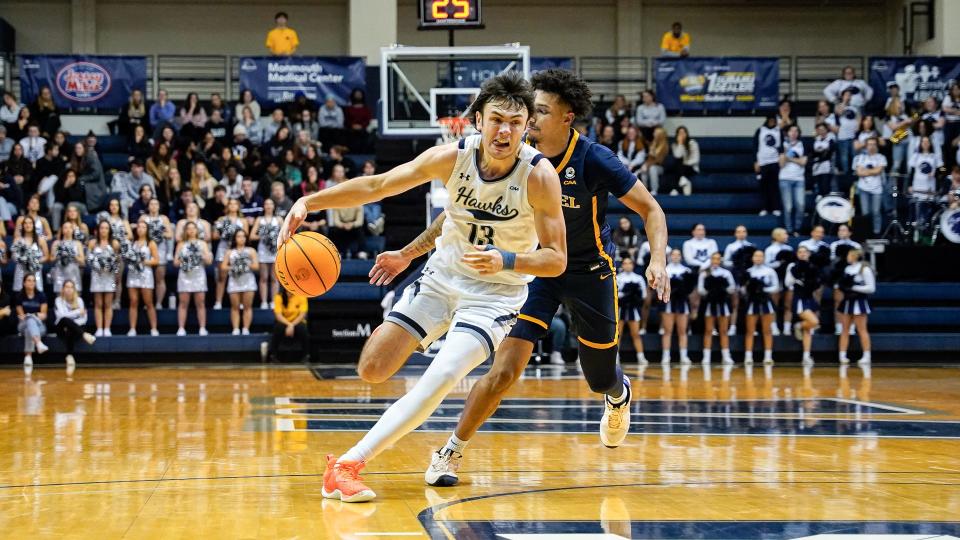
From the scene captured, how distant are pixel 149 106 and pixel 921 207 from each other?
14.3 metres

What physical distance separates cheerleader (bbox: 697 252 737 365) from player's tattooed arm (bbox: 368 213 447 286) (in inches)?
469

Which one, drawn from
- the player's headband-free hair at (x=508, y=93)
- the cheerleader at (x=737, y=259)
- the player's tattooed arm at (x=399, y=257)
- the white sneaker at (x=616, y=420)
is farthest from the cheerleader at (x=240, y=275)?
the player's headband-free hair at (x=508, y=93)

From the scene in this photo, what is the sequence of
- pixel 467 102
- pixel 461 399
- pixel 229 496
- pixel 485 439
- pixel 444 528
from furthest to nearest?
pixel 467 102 < pixel 461 399 < pixel 485 439 < pixel 229 496 < pixel 444 528

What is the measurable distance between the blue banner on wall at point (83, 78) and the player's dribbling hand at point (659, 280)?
17505 mm

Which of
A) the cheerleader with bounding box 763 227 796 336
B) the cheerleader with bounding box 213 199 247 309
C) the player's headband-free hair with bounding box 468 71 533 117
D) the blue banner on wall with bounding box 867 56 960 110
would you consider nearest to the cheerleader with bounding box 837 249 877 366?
the cheerleader with bounding box 763 227 796 336

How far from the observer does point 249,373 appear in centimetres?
1472

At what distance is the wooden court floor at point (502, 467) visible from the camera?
4.65 metres

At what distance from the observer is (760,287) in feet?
57.2

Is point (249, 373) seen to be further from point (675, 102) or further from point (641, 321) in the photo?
point (675, 102)

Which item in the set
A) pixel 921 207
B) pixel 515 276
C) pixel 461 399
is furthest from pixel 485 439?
pixel 921 207

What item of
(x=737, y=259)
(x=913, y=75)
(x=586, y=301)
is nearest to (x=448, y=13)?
(x=737, y=259)

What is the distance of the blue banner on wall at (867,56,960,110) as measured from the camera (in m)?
22.3

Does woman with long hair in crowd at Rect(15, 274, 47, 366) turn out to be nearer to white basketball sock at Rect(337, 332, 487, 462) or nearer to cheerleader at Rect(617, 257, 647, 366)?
cheerleader at Rect(617, 257, 647, 366)

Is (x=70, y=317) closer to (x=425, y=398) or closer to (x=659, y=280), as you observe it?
(x=425, y=398)
